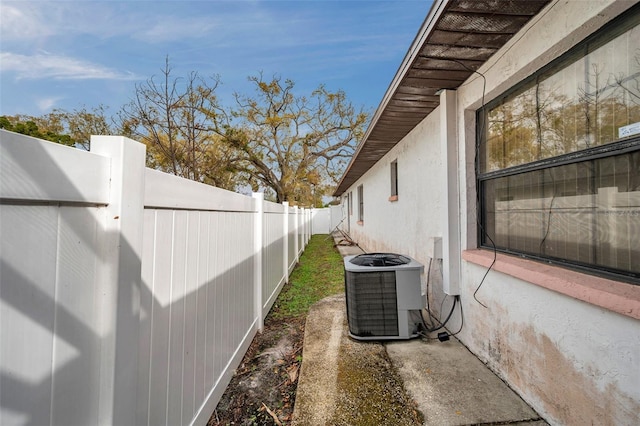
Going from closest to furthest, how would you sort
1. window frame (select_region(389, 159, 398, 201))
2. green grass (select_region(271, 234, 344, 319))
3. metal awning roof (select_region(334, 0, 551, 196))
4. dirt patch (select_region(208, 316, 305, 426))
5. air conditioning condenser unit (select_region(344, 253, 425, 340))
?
metal awning roof (select_region(334, 0, 551, 196)), dirt patch (select_region(208, 316, 305, 426)), air conditioning condenser unit (select_region(344, 253, 425, 340)), green grass (select_region(271, 234, 344, 319)), window frame (select_region(389, 159, 398, 201))

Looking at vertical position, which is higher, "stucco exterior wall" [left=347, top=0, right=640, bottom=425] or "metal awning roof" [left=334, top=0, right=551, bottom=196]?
"metal awning roof" [left=334, top=0, right=551, bottom=196]

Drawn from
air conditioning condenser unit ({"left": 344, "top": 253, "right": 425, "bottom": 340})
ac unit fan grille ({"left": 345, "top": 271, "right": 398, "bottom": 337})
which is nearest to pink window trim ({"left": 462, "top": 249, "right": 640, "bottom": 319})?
air conditioning condenser unit ({"left": 344, "top": 253, "right": 425, "bottom": 340})

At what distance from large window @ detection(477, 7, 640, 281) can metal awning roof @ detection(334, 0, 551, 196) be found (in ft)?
1.34

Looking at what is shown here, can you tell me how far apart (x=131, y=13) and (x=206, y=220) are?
623 centimetres

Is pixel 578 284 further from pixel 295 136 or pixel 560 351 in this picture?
pixel 295 136

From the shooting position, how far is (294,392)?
89.8 inches

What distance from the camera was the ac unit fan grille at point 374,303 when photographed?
2822 mm

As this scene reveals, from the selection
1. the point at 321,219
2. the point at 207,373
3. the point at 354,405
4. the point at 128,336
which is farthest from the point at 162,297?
the point at 321,219

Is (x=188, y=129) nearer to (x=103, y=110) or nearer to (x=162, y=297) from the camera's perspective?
(x=103, y=110)

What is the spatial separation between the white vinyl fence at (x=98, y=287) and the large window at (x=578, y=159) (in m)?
2.34

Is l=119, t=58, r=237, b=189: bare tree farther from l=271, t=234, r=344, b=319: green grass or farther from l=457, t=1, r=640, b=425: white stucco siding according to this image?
l=457, t=1, r=640, b=425: white stucco siding

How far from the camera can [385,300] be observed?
283 cm

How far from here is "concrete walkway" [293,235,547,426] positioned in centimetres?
185

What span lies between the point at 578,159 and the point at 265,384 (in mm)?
2801
